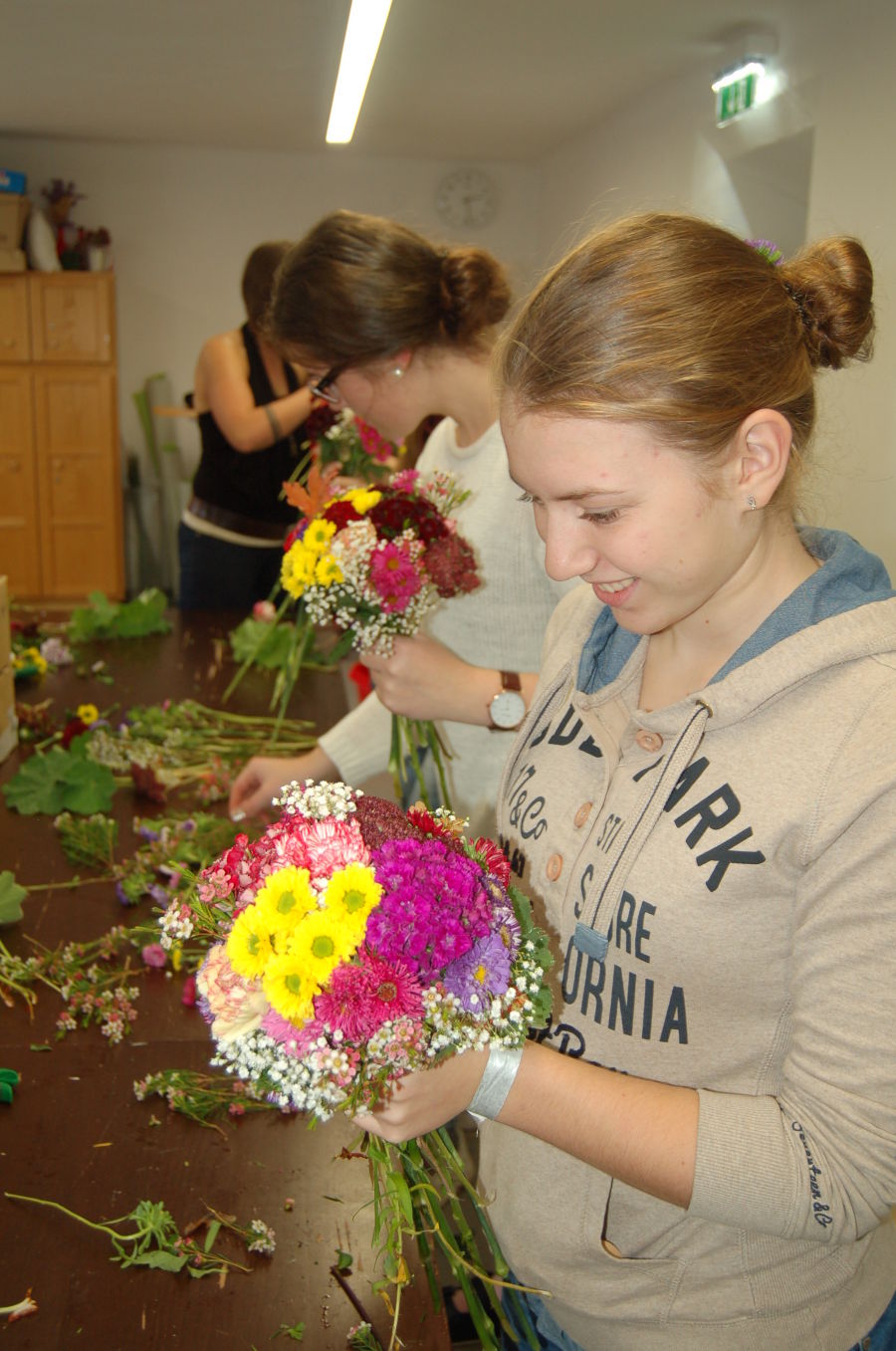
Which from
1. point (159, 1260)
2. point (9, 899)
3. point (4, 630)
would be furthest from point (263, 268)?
point (159, 1260)

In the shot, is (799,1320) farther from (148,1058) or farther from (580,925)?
(148,1058)

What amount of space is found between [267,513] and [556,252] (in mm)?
2744

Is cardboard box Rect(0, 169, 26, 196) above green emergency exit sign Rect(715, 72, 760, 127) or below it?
above

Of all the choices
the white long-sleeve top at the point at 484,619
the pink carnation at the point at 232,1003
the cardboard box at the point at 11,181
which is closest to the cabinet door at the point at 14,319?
the cardboard box at the point at 11,181

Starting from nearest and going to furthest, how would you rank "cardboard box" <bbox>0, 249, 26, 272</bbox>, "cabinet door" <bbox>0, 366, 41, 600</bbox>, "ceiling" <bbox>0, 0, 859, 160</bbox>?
"ceiling" <bbox>0, 0, 859, 160</bbox> < "cardboard box" <bbox>0, 249, 26, 272</bbox> < "cabinet door" <bbox>0, 366, 41, 600</bbox>

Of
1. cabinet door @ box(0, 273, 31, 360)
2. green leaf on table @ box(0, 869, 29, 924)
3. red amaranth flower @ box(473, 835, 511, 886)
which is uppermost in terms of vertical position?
cabinet door @ box(0, 273, 31, 360)

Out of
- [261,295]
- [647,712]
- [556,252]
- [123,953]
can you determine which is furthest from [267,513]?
[647,712]

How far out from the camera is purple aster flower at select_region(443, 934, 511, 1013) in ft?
3.03

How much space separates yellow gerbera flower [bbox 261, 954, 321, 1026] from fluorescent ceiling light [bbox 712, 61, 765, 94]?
516 cm

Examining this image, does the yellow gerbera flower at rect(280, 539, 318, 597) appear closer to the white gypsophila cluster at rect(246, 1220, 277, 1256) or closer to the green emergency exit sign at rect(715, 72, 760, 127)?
the white gypsophila cluster at rect(246, 1220, 277, 1256)

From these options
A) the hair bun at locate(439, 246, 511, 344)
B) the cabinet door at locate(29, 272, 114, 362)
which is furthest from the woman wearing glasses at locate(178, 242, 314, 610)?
the cabinet door at locate(29, 272, 114, 362)

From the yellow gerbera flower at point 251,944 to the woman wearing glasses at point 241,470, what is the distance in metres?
3.20

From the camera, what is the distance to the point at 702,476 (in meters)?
1.03

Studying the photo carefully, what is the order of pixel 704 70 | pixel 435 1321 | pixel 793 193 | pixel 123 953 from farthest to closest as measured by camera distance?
pixel 704 70
pixel 793 193
pixel 123 953
pixel 435 1321
